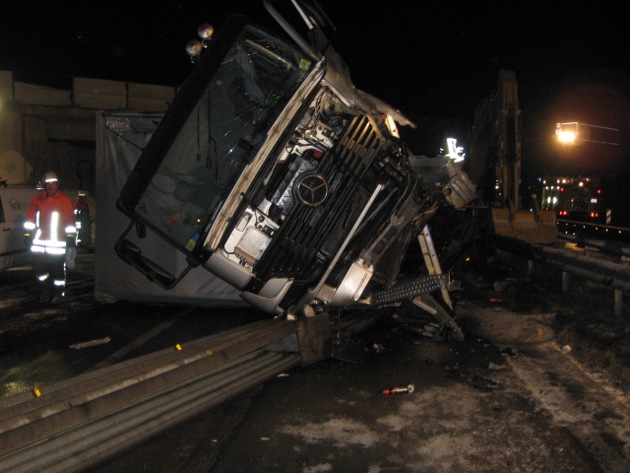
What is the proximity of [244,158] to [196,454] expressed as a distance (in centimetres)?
250

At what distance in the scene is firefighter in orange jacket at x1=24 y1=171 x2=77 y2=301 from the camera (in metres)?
8.34

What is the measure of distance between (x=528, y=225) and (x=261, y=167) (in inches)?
312

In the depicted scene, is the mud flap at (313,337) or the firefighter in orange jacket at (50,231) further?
the firefighter in orange jacket at (50,231)

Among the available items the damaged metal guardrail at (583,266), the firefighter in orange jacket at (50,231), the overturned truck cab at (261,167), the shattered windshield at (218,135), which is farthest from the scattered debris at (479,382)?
the firefighter in orange jacket at (50,231)

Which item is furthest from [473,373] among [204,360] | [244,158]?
[244,158]

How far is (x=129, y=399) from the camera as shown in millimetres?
3840

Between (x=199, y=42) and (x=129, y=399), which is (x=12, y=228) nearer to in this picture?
(x=199, y=42)

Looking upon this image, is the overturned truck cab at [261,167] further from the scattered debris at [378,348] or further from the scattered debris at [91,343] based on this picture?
the scattered debris at [91,343]

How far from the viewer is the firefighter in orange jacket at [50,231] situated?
8344 mm

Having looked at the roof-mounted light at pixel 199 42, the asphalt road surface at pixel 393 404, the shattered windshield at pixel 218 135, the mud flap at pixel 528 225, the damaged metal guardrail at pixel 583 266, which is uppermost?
the roof-mounted light at pixel 199 42

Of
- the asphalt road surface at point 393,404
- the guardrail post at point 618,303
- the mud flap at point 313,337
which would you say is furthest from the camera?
the guardrail post at point 618,303

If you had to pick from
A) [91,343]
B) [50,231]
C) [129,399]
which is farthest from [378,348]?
[50,231]

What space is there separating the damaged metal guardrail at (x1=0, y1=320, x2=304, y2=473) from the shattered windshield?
1066 millimetres

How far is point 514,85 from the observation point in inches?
457
